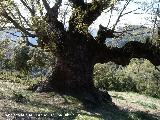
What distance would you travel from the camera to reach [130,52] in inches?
1110

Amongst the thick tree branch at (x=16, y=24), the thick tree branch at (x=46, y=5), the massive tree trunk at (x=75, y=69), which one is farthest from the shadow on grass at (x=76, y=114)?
the thick tree branch at (x=46, y=5)

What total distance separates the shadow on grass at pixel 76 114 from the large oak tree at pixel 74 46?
2.25 meters

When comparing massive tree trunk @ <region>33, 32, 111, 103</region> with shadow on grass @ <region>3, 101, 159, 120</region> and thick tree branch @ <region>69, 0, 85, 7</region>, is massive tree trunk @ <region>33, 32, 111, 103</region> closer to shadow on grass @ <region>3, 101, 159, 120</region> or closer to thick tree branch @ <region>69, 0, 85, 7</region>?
thick tree branch @ <region>69, 0, 85, 7</region>

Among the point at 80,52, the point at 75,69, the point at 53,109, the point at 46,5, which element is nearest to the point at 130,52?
the point at 80,52

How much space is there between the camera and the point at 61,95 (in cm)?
2598

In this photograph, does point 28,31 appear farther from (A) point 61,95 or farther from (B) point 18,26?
(A) point 61,95

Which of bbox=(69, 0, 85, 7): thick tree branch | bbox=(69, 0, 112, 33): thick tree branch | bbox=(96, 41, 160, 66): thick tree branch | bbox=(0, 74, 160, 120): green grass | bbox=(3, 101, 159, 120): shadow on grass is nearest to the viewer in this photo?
bbox=(3, 101, 159, 120): shadow on grass

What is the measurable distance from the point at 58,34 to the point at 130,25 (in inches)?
213

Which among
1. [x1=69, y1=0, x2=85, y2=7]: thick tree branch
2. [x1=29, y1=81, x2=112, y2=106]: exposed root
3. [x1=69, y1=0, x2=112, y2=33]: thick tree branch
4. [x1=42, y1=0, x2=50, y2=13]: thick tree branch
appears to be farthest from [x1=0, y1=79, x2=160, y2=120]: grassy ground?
[x1=69, y1=0, x2=85, y2=7]: thick tree branch

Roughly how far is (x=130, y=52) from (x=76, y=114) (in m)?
9.77

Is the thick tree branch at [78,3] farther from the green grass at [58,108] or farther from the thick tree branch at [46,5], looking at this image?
the green grass at [58,108]

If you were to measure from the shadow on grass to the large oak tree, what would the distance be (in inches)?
88.5

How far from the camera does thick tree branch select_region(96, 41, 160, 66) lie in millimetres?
28031

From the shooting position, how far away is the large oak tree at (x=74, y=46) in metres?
26.3
